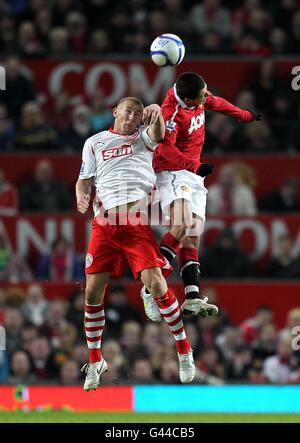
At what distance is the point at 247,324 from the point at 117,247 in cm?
568

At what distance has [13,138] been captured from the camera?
61.4ft

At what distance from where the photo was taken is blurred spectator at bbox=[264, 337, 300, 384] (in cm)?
1644

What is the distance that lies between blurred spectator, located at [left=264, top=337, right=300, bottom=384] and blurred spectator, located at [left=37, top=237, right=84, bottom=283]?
8.92ft

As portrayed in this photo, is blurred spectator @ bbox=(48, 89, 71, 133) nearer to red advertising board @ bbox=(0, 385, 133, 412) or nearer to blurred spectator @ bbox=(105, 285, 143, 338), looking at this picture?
blurred spectator @ bbox=(105, 285, 143, 338)

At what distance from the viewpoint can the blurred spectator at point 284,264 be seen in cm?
1802

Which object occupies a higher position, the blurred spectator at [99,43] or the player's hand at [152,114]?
the blurred spectator at [99,43]

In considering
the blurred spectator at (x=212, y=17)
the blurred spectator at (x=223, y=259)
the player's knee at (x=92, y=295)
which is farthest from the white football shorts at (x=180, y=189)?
the blurred spectator at (x=212, y=17)

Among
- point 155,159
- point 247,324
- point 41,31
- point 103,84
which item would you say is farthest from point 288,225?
point 155,159

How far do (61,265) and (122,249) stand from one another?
18.4 ft

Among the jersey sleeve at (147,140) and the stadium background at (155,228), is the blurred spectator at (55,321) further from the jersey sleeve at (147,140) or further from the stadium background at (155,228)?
the jersey sleeve at (147,140)

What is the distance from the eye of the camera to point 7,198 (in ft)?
59.3

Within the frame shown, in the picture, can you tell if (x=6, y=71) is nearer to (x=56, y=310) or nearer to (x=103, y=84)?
(x=103, y=84)

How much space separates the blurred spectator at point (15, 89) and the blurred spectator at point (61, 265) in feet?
8.49
